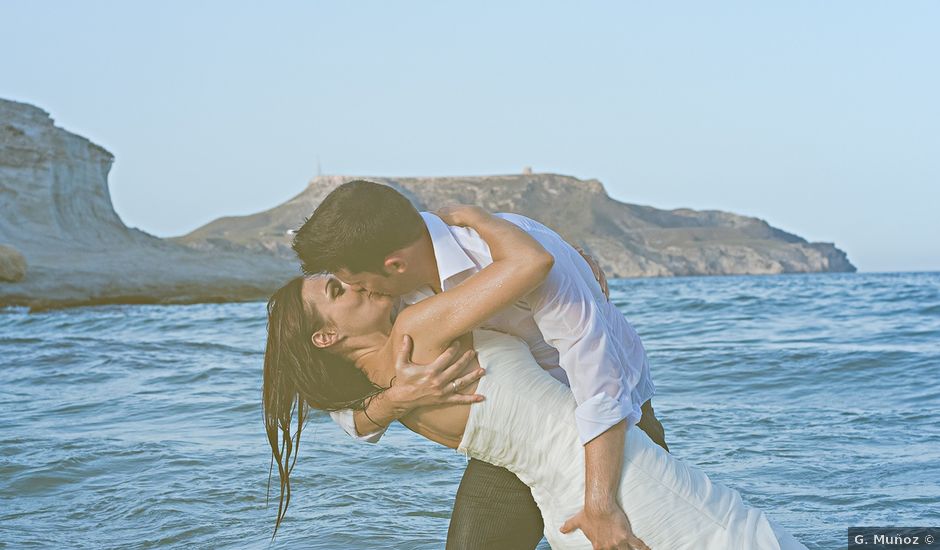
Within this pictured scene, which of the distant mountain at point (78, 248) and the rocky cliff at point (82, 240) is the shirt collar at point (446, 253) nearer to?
the distant mountain at point (78, 248)

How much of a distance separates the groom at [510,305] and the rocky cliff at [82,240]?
26.2m

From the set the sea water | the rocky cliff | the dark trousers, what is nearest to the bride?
the dark trousers

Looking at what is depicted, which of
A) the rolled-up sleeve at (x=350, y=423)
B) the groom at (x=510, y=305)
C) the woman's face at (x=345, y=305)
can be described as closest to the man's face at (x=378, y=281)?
the groom at (x=510, y=305)

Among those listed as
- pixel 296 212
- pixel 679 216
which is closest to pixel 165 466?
pixel 296 212

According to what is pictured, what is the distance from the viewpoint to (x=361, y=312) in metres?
2.68

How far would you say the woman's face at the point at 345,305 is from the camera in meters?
2.67

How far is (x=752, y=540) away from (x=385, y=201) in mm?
1119

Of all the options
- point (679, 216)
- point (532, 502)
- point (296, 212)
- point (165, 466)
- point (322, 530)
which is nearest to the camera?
point (532, 502)

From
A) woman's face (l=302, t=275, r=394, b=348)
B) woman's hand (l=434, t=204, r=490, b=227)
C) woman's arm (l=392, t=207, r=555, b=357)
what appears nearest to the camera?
woman's arm (l=392, t=207, r=555, b=357)

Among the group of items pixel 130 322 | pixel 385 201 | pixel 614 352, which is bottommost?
pixel 130 322

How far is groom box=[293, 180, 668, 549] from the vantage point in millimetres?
2377

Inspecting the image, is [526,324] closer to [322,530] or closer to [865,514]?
[322,530]

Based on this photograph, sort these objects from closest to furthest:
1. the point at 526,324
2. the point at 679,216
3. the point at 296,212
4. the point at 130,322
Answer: the point at 526,324 < the point at 130,322 < the point at 296,212 < the point at 679,216

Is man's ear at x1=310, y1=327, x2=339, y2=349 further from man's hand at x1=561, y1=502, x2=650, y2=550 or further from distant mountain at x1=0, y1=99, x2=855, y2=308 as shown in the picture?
distant mountain at x1=0, y1=99, x2=855, y2=308
